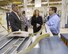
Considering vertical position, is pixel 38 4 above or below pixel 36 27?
above

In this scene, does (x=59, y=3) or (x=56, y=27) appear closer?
(x=56, y=27)

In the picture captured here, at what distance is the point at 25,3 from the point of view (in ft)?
35.8

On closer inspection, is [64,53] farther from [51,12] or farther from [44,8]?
[44,8]

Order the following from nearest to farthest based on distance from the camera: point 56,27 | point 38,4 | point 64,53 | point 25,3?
1. point 64,53
2. point 56,27
3. point 38,4
4. point 25,3

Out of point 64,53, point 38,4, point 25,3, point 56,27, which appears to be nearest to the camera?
point 64,53

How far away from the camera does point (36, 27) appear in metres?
4.73

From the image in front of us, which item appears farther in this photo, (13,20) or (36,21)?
(36,21)

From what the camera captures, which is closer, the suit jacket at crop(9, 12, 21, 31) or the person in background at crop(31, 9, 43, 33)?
the suit jacket at crop(9, 12, 21, 31)

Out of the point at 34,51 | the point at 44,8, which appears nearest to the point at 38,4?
the point at 44,8

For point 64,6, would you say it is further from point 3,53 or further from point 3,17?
point 3,53

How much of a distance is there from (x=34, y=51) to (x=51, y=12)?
80.2 inches

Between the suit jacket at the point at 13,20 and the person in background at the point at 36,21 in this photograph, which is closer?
the suit jacket at the point at 13,20

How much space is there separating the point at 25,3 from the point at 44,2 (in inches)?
63.4

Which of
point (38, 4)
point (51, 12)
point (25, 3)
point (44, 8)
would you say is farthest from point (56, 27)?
point (44, 8)
